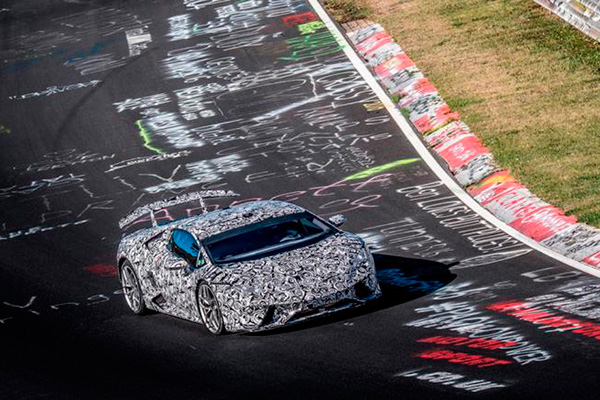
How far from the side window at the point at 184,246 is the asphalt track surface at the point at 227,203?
89 centimetres

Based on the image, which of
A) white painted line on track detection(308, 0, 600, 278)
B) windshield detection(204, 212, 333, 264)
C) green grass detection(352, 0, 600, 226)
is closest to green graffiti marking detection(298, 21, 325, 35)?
white painted line on track detection(308, 0, 600, 278)

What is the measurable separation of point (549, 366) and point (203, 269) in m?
4.82

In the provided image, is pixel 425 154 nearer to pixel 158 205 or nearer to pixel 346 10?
pixel 158 205

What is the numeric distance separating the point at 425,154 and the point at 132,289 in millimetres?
6859

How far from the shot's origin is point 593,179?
17656mm

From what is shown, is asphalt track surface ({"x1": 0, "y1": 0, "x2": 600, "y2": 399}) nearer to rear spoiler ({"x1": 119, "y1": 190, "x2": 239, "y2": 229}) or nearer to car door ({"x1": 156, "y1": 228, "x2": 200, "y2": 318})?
car door ({"x1": 156, "y1": 228, "x2": 200, "y2": 318})

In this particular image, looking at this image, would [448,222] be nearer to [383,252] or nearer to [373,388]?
[383,252]

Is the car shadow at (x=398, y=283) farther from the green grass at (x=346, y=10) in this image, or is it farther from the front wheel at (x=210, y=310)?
the green grass at (x=346, y=10)

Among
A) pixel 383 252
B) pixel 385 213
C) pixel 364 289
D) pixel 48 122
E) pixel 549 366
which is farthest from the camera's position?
pixel 48 122

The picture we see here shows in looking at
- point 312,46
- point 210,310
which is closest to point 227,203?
point 210,310

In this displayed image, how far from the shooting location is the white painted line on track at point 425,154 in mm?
15422

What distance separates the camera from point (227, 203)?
69.7 feet

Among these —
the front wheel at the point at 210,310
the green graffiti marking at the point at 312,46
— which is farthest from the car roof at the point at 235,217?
the green graffiti marking at the point at 312,46

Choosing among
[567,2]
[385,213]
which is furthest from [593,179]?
[567,2]
